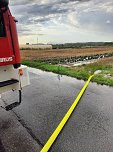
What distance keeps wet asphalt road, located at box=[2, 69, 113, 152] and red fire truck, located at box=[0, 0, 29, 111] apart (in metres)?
0.82

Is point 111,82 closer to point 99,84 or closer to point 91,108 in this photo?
point 99,84

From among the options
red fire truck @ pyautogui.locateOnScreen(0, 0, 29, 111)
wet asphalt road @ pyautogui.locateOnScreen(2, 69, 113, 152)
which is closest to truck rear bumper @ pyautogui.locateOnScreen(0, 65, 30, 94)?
red fire truck @ pyautogui.locateOnScreen(0, 0, 29, 111)

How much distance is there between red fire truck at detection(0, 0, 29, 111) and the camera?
5.76m

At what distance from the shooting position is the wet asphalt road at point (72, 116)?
4664mm

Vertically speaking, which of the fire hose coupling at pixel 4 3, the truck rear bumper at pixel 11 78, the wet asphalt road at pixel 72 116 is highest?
the fire hose coupling at pixel 4 3

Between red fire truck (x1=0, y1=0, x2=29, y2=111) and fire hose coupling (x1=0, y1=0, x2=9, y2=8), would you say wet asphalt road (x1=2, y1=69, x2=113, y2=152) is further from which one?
fire hose coupling (x1=0, y1=0, x2=9, y2=8)

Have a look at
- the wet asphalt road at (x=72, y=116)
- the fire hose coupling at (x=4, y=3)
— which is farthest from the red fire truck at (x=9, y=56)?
the wet asphalt road at (x=72, y=116)

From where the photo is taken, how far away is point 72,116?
Result: 6.18 m

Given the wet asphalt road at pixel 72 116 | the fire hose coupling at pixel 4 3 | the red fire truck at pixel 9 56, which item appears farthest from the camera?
the red fire truck at pixel 9 56

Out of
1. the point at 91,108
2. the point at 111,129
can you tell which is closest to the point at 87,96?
the point at 91,108

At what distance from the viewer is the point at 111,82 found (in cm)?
1042

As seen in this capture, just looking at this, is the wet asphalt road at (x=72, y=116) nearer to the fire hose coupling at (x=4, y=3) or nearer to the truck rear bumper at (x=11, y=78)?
the truck rear bumper at (x=11, y=78)

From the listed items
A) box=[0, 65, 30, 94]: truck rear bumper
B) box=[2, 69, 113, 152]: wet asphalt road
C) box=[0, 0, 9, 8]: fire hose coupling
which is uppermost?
box=[0, 0, 9, 8]: fire hose coupling

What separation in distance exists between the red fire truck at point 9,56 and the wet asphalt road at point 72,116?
0.82m
